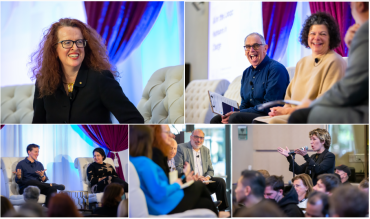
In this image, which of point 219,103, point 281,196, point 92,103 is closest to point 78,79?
point 92,103

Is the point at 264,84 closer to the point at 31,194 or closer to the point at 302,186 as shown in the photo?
the point at 302,186

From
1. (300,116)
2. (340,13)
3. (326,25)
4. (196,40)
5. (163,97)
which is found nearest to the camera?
(300,116)

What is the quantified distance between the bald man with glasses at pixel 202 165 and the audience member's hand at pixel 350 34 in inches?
52.6

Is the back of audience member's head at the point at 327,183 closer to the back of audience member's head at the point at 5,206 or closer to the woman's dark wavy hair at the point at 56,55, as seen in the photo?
the woman's dark wavy hair at the point at 56,55

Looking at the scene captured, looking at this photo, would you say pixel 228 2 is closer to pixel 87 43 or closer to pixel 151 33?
pixel 151 33

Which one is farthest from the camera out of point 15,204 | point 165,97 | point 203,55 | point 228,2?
point 203,55

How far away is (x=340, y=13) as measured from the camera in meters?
2.72

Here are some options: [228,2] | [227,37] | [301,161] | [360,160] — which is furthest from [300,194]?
[228,2]

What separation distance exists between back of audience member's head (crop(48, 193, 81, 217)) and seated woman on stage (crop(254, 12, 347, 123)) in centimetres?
160

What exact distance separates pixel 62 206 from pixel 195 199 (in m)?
1.05

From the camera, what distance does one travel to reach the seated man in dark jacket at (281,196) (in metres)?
2.58

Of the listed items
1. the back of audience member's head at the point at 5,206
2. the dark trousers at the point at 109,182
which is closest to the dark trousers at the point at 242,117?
the dark trousers at the point at 109,182

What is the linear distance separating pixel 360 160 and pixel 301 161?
45 centimetres

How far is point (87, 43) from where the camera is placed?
2.80 metres
